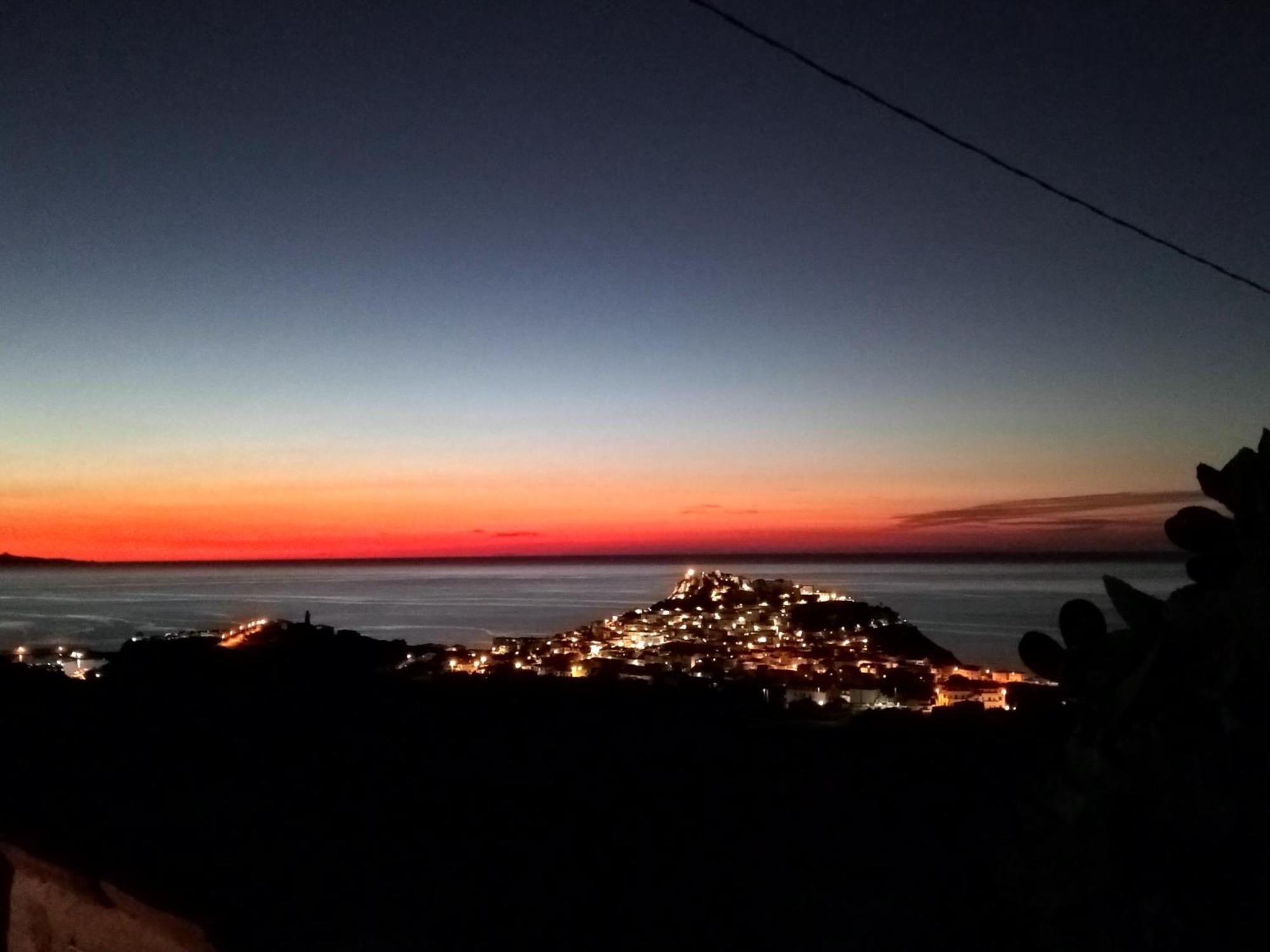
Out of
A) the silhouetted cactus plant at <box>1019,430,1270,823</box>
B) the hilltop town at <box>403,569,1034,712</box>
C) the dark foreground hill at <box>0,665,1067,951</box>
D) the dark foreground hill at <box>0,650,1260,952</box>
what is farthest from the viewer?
the hilltop town at <box>403,569,1034,712</box>

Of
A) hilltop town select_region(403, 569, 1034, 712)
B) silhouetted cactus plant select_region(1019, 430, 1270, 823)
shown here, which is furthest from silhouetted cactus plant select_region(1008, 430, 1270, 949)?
hilltop town select_region(403, 569, 1034, 712)

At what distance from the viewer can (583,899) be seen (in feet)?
13.8

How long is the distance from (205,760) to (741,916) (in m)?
3.64

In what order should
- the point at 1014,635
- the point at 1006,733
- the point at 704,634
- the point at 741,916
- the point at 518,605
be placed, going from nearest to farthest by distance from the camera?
the point at 741,916, the point at 1006,733, the point at 704,634, the point at 1014,635, the point at 518,605

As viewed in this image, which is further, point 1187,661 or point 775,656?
point 775,656

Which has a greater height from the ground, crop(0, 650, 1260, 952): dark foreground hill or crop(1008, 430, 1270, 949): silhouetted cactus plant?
crop(1008, 430, 1270, 949): silhouetted cactus plant

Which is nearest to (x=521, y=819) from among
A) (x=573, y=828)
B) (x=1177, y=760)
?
(x=573, y=828)

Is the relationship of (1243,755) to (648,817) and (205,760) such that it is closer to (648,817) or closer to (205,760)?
(648,817)

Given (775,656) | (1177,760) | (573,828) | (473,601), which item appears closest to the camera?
(1177,760)

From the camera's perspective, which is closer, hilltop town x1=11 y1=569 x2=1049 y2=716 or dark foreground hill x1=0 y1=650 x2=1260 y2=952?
dark foreground hill x1=0 y1=650 x2=1260 y2=952

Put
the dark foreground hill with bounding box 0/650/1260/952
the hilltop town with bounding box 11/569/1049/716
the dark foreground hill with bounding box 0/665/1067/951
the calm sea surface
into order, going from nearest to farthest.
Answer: the dark foreground hill with bounding box 0/650/1260/952
the dark foreground hill with bounding box 0/665/1067/951
the hilltop town with bounding box 11/569/1049/716
the calm sea surface

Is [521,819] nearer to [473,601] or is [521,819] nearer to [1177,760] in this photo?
[1177,760]

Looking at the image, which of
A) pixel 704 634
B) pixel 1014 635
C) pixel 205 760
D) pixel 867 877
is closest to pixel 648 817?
pixel 867 877

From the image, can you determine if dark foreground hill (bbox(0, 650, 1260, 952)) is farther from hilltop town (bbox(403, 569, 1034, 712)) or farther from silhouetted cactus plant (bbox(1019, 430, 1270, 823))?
hilltop town (bbox(403, 569, 1034, 712))
